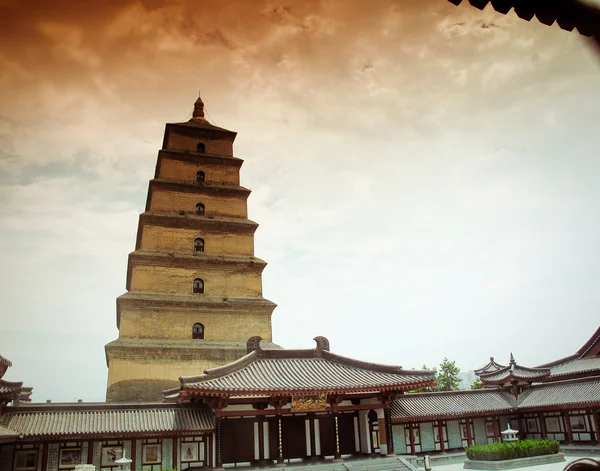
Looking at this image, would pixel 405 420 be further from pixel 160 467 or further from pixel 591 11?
pixel 591 11

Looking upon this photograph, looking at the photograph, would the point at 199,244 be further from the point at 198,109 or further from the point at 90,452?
the point at 90,452

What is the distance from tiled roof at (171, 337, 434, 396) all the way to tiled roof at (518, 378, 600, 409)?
762 centimetres

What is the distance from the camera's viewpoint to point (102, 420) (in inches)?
843

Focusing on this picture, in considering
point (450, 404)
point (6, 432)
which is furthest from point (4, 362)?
point (450, 404)

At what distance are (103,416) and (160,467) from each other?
10.8 feet

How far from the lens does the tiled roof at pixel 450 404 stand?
25734 mm

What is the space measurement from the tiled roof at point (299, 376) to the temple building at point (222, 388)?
3.0 inches

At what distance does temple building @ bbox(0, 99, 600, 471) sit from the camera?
20938mm

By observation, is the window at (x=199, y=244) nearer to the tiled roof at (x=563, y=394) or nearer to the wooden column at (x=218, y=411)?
the wooden column at (x=218, y=411)

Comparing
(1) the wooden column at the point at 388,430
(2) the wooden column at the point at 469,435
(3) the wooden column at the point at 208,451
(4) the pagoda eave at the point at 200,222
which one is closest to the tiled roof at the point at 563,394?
(2) the wooden column at the point at 469,435

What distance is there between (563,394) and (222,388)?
60.1ft

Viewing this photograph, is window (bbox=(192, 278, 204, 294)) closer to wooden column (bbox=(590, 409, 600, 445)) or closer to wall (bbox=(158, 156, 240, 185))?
wall (bbox=(158, 156, 240, 185))

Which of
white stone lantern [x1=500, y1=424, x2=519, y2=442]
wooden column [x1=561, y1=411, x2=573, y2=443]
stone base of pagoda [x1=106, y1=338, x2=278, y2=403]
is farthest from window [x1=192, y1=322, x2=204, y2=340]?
wooden column [x1=561, y1=411, x2=573, y2=443]

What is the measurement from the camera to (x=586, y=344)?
32938mm
